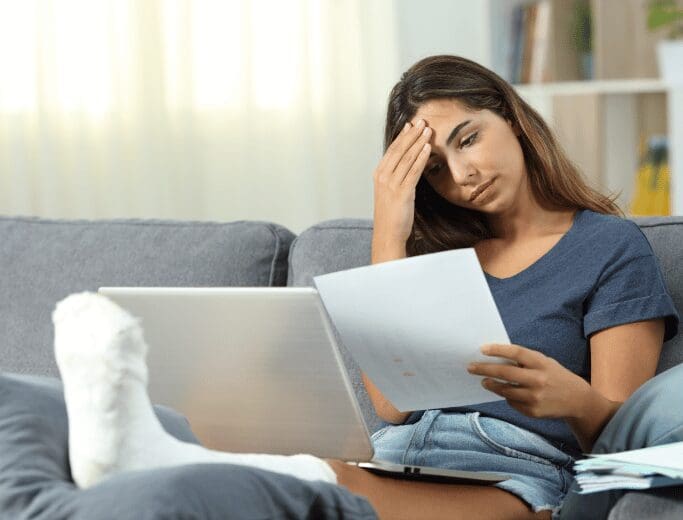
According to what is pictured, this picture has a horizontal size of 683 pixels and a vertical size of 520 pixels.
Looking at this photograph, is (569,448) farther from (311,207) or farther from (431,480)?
(311,207)

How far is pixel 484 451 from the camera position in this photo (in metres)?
1.40

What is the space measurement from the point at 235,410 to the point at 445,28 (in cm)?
255

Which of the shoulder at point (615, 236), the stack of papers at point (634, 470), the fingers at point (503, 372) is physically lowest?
the stack of papers at point (634, 470)

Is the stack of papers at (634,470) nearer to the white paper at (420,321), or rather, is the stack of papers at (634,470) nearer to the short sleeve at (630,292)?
the white paper at (420,321)

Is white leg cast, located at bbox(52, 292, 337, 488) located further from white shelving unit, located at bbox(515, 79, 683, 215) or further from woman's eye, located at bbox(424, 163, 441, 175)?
white shelving unit, located at bbox(515, 79, 683, 215)

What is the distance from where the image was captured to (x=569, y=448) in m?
1.42

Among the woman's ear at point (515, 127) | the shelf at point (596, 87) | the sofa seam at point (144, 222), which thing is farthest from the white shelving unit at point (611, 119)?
the woman's ear at point (515, 127)

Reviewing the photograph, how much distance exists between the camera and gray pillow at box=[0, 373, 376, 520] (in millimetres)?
866

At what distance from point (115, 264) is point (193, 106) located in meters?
1.59

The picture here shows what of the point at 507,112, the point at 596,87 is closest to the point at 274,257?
the point at 507,112

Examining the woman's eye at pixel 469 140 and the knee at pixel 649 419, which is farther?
the woman's eye at pixel 469 140

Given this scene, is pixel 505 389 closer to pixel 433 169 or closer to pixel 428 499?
pixel 428 499

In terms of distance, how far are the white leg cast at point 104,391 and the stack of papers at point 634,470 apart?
15.7 inches

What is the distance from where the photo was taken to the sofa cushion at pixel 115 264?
1.79 metres
